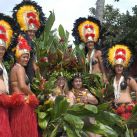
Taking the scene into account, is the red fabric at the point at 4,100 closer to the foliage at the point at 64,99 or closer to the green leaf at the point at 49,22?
the foliage at the point at 64,99

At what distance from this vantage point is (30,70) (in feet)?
21.1

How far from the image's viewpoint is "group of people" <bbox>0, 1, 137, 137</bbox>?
584 cm

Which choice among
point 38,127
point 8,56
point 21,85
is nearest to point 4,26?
point 8,56

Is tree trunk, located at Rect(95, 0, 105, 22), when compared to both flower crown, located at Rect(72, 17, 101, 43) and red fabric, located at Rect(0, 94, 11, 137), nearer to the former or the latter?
flower crown, located at Rect(72, 17, 101, 43)

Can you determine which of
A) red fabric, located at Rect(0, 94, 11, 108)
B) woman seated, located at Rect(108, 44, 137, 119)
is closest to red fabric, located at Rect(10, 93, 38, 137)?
red fabric, located at Rect(0, 94, 11, 108)

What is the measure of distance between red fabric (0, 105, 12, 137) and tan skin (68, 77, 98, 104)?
1489mm

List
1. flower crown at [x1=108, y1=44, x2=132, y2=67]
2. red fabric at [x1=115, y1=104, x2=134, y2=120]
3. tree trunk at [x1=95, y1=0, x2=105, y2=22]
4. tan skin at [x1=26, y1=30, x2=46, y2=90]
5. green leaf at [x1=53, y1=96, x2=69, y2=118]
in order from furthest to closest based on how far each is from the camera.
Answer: tree trunk at [x1=95, y1=0, x2=105, y2=22]
flower crown at [x1=108, y1=44, x2=132, y2=67]
red fabric at [x1=115, y1=104, x2=134, y2=120]
tan skin at [x1=26, y1=30, x2=46, y2=90]
green leaf at [x1=53, y1=96, x2=69, y2=118]

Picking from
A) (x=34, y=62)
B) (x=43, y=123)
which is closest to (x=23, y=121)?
(x=43, y=123)

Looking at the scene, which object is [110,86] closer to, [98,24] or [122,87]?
[122,87]

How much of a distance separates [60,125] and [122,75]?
145 centimetres

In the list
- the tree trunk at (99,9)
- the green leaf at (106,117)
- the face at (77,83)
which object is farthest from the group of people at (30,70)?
the tree trunk at (99,9)

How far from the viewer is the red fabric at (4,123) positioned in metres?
5.61

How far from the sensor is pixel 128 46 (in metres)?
7.37

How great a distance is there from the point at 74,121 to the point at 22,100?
0.74 m
